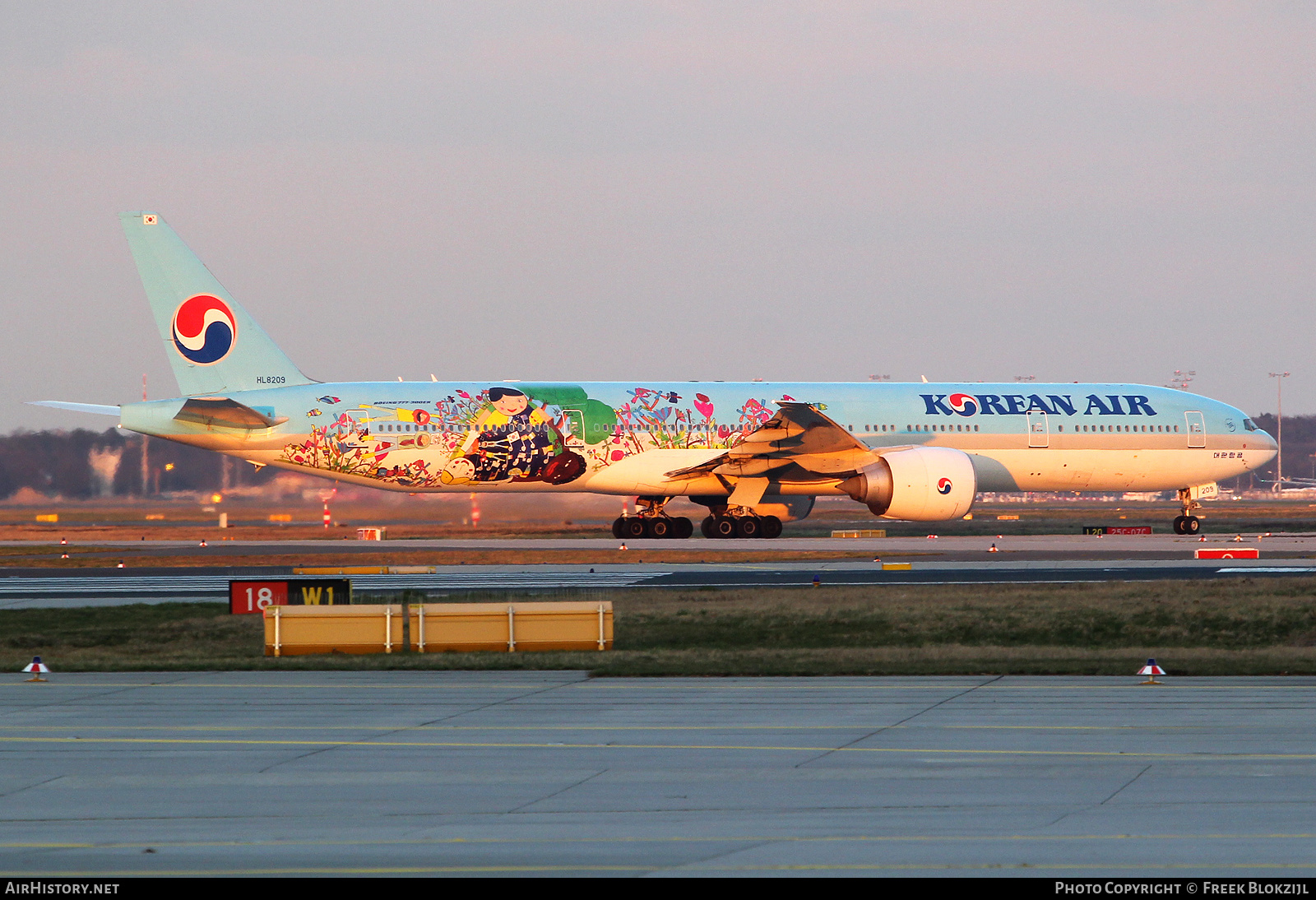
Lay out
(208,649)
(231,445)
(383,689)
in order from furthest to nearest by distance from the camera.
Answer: (231,445)
(208,649)
(383,689)

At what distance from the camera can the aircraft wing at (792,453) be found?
36.9 metres

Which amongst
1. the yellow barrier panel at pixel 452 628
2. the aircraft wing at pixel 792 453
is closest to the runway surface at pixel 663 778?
the yellow barrier panel at pixel 452 628

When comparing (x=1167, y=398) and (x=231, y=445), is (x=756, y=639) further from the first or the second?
(x=1167, y=398)

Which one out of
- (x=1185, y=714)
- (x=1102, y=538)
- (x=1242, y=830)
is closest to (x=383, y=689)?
(x=1185, y=714)

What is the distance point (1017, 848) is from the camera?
7.45 metres

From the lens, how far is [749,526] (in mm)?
40156

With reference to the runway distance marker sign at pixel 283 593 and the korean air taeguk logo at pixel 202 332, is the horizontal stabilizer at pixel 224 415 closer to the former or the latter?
the korean air taeguk logo at pixel 202 332

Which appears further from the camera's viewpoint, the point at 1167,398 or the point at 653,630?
the point at 1167,398

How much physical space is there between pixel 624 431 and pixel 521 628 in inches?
787

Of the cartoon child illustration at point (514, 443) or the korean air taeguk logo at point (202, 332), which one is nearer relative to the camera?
the korean air taeguk logo at point (202, 332)

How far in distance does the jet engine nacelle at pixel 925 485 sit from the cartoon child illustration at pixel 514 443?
27.5 ft

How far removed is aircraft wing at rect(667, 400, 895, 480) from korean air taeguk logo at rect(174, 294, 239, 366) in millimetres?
12764

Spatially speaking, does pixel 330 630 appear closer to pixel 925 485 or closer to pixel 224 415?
pixel 224 415

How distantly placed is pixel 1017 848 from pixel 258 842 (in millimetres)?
4228
